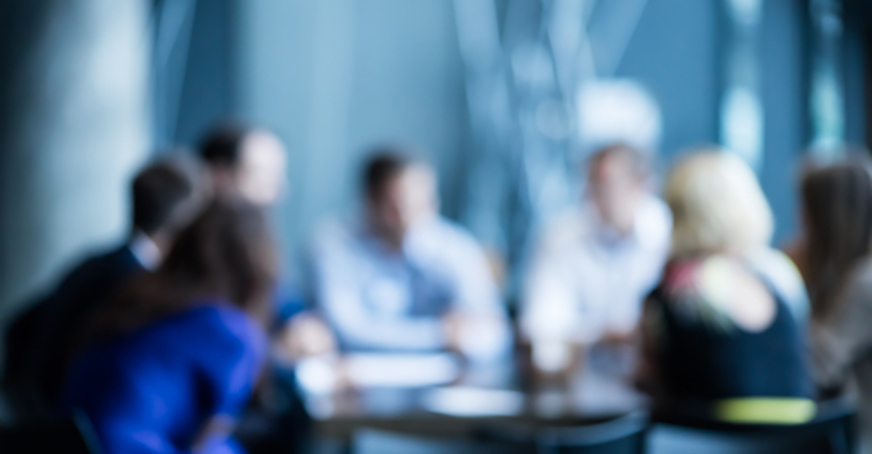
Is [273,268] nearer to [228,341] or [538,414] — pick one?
[228,341]

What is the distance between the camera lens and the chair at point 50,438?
5.19ft

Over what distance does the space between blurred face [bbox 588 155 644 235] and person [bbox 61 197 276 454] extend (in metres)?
1.75

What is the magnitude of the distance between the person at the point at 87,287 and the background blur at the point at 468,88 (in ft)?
4.58

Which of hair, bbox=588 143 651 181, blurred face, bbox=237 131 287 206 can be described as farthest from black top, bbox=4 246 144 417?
hair, bbox=588 143 651 181

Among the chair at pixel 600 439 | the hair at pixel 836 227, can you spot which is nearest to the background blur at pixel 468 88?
the hair at pixel 836 227

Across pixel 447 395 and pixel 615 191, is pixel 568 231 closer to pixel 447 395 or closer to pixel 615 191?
pixel 615 191

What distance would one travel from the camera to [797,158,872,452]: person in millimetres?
2154

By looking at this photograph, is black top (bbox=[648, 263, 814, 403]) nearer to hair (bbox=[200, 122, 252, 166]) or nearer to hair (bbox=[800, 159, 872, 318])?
hair (bbox=[800, 159, 872, 318])

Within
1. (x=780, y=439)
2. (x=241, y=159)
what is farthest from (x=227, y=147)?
(x=780, y=439)

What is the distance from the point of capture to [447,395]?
2.08m

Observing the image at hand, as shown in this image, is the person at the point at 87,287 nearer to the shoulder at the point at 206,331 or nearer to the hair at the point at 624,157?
the shoulder at the point at 206,331

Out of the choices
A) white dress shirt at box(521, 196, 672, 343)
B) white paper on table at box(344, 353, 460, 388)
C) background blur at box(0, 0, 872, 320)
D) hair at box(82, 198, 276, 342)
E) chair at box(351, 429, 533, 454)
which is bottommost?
white paper on table at box(344, 353, 460, 388)

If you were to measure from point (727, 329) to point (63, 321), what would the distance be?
169 centimetres

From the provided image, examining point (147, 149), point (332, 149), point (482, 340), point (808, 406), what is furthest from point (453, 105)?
point (808, 406)
